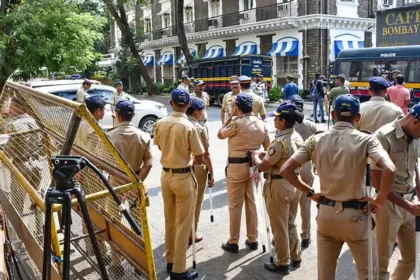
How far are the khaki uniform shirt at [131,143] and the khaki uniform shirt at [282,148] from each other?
4.17ft

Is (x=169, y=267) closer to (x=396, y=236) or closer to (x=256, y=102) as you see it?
(x=396, y=236)

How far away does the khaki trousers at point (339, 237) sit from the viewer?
10.3 ft

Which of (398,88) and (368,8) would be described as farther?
(368,8)

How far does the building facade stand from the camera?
82.1ft

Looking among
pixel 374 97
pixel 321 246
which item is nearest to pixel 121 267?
pixel 321 246

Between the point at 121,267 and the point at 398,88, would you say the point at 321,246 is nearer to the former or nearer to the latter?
the point at 121,267

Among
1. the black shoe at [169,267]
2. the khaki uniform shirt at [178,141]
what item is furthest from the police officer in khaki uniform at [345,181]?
the black shoe at [169,267]

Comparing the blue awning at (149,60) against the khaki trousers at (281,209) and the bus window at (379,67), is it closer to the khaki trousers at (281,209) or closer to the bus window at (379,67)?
the bus window at (379,67)

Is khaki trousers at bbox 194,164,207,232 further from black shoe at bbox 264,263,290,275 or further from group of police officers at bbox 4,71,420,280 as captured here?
black shoe at bbox 264,263,290,275

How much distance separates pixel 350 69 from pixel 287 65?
940 cm

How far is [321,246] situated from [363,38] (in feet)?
85.9

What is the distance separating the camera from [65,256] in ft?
7.15

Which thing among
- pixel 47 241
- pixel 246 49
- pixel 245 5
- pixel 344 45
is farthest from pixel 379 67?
pixel 47 241

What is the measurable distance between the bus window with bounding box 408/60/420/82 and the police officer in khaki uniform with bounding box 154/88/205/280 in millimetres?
13563
